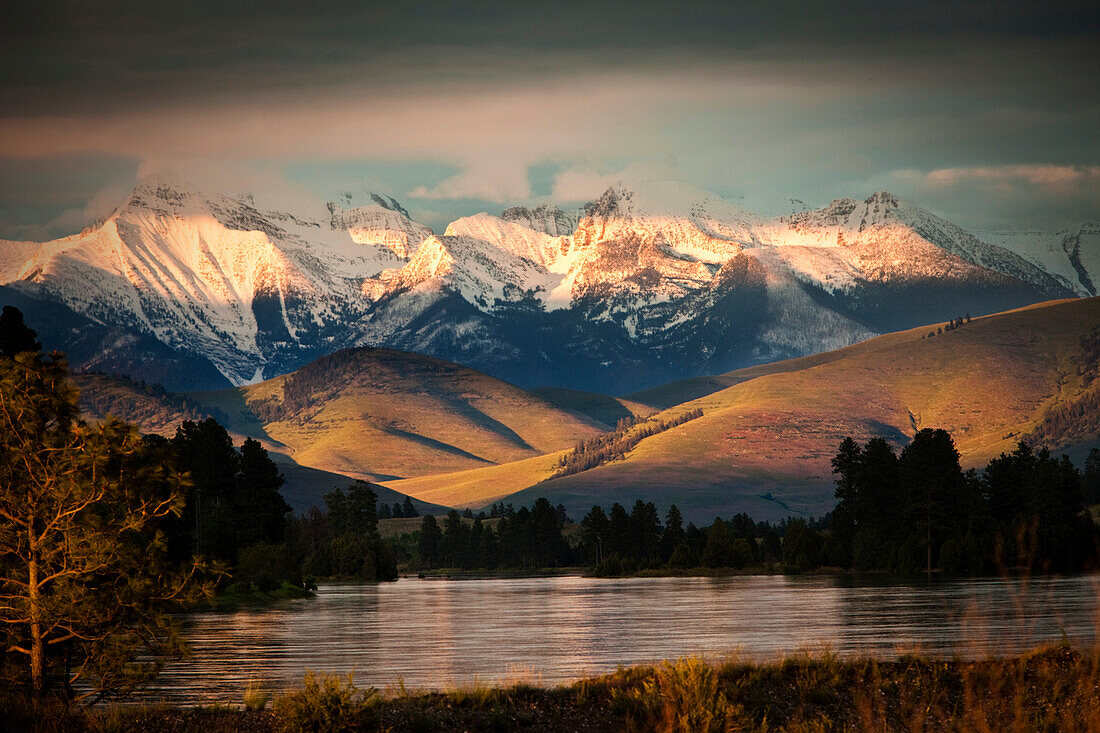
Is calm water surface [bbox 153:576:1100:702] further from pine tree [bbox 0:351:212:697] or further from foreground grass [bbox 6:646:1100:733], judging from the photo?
pine tree [bbox 0:351:212:697]

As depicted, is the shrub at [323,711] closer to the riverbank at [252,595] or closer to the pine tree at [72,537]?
the pine tree at [72,537]

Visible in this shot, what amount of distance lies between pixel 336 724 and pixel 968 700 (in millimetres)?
17116

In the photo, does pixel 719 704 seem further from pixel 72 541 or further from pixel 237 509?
pixel 237 509

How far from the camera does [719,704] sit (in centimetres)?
3450

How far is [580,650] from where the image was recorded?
244 feet

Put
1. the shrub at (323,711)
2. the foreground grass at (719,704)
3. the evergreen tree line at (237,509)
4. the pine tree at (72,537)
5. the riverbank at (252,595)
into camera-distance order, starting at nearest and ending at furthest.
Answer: the foreground grass at (719,704) < the shrub at (323,711) < the pine tree at (72,537) < the riverbank at (252,595) < the evergreen tree line at (237,509)

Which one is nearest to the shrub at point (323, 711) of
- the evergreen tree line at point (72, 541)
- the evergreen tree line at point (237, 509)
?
the evergreen tree line at point (72, 541)

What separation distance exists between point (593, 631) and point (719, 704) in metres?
59.2

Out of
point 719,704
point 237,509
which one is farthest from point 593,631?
point 237,509

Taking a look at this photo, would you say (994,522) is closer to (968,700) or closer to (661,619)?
(661,619)

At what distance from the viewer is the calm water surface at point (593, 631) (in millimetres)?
60812

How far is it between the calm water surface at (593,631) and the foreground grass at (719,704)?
3.58 m

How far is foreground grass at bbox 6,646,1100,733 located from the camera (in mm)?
35625

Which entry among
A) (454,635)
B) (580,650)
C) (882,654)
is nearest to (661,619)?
(454,635)
